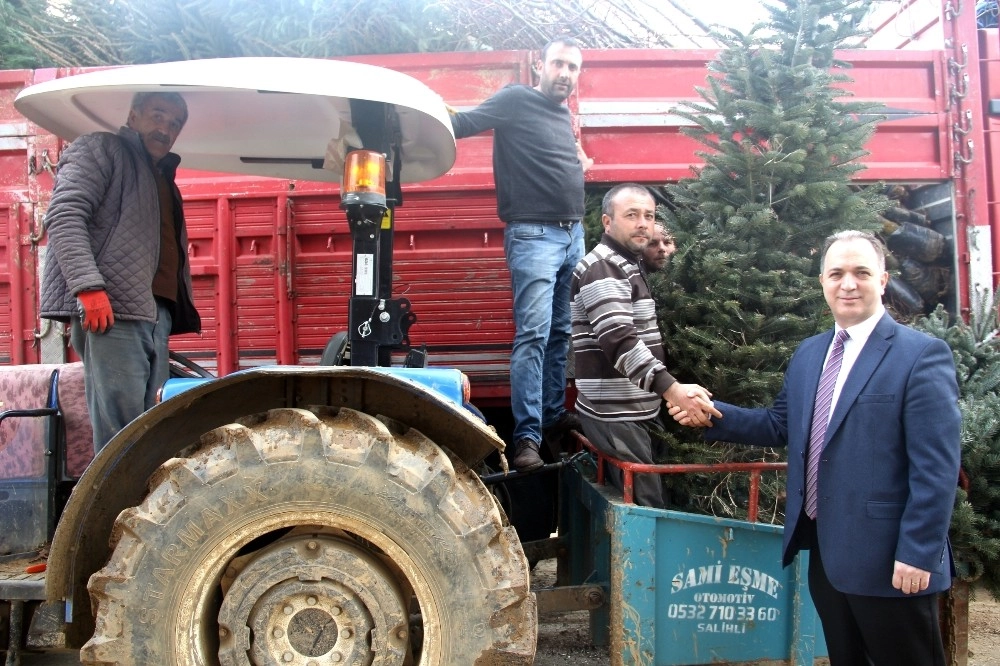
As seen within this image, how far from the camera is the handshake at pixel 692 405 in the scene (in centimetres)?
281

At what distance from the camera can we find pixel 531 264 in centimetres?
340

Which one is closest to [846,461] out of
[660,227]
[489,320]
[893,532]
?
[893,532]

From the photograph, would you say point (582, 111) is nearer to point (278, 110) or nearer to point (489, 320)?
point (489, 320)

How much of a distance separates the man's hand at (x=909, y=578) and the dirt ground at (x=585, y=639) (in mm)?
1577

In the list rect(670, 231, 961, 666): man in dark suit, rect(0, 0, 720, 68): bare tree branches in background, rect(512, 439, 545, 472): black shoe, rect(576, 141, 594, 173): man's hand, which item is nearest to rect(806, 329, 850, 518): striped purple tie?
rect(670, 231, 961, 666): man in dark suit

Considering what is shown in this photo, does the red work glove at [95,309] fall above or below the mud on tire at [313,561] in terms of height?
above

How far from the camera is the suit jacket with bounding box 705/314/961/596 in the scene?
2154mm

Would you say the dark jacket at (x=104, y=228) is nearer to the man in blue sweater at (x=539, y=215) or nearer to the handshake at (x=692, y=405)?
the man in blue sweater at (x=539, y=215)

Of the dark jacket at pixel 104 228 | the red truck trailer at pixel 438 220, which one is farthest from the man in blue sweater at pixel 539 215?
the dark jacket at pixel 104 228

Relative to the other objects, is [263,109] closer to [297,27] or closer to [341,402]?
[341,402]

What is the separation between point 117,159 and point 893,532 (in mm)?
2992

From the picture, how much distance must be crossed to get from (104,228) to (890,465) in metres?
2.86

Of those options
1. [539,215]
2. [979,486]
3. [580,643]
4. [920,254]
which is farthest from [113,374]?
[920,254]

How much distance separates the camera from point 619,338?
118 inches
